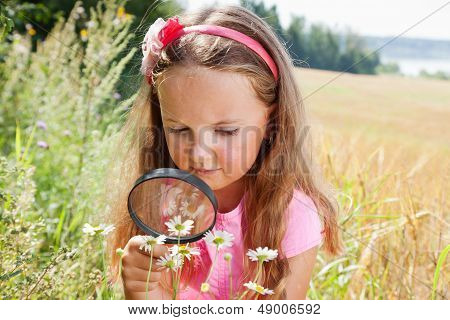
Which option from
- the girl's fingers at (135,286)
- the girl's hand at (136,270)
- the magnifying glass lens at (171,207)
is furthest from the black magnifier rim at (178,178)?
the girl's fingers at (135,286)

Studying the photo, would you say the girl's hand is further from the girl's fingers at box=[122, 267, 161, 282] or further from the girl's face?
the girl's face

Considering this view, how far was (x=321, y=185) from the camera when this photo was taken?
2.19m

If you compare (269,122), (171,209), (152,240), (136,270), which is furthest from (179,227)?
(269,122)

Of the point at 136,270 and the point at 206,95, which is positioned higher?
the point at 206,95

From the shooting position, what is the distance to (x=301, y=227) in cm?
207

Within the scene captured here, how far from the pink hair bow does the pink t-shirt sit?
536mm

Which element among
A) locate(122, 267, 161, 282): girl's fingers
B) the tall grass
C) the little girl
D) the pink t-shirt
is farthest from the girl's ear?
locate(122, 267, 161, 282): girl's fingers

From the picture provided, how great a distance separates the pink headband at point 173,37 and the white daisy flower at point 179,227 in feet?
1.95

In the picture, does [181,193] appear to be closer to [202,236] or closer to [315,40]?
[202,236]

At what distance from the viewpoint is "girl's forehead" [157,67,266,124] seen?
1.79 m

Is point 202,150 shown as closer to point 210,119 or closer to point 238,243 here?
point 210,119

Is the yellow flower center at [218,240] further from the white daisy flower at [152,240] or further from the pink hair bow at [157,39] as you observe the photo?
the pink hair bow at [157,39]

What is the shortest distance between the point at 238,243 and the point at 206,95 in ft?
1.91
